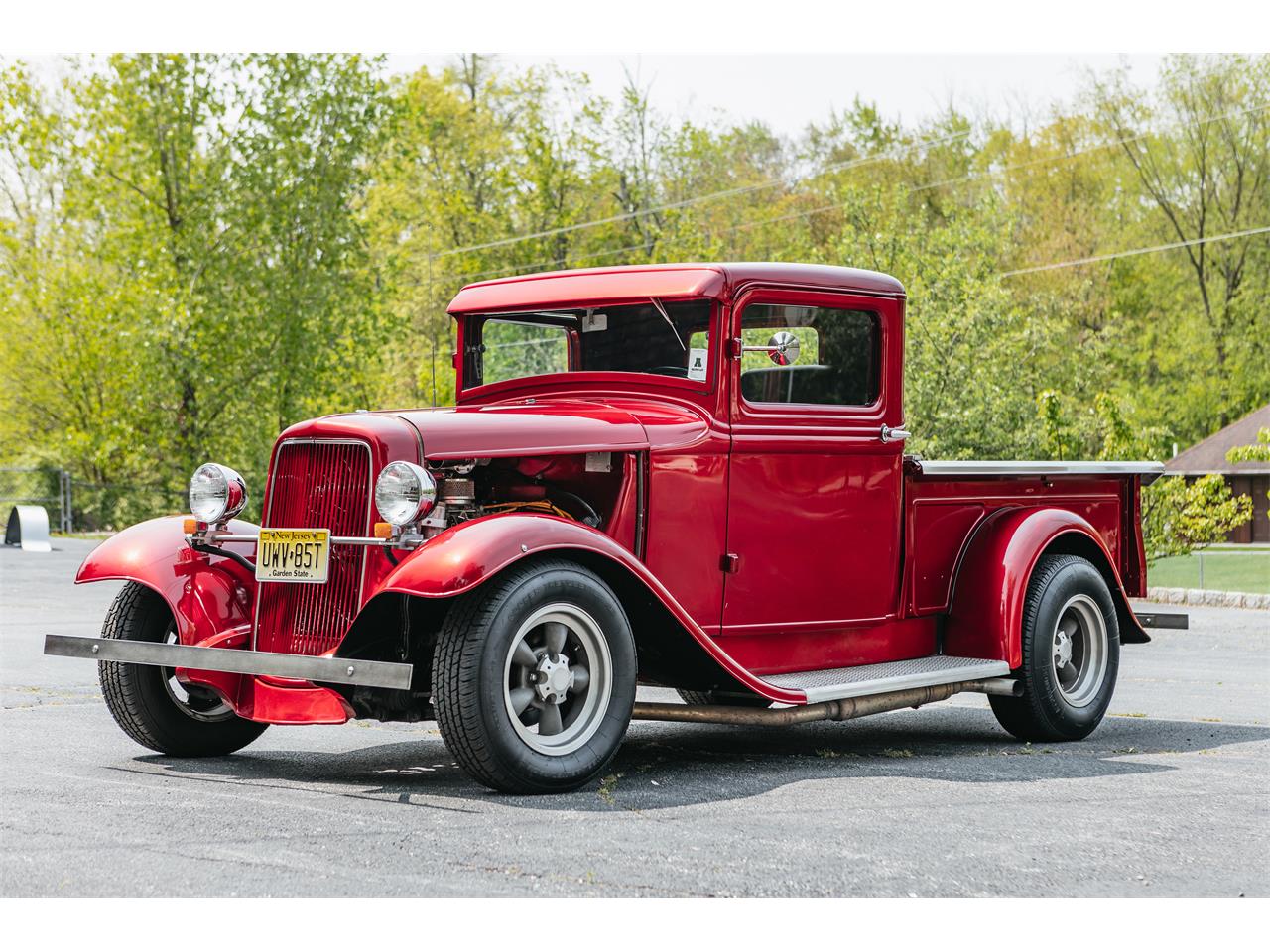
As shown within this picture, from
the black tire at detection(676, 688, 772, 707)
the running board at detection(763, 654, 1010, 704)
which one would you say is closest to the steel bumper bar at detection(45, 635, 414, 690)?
the black tire at detection(676, 688, 772, 707)

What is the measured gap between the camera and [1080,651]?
8.16 meters

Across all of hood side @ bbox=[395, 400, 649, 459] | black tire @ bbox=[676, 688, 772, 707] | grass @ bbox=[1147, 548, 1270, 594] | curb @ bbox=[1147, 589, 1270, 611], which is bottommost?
grass @ bbox=[1147, 548, 1270, 594]

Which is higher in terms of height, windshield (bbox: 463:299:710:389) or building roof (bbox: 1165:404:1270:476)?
windshield (bbox: 463:299:710:389)

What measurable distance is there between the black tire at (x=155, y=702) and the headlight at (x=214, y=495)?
0.50 meters

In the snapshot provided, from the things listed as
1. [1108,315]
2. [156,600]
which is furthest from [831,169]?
[156,600]

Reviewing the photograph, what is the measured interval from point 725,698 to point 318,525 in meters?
2.23

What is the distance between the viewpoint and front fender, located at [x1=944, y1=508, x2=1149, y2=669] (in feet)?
25.1

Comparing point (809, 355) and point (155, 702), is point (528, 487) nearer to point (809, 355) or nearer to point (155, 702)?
point (809, 355)

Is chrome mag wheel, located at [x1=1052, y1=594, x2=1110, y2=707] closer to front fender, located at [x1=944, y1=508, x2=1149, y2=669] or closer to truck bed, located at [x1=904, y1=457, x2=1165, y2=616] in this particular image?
front fender, located at [x1=944, y1=508, x2=1149, y2=669]

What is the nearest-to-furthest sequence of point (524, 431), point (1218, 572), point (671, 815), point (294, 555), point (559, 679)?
1. point (671, 815)
2. point (559, 679)
3. point (294, 555)
4. point (524, 431)
5. point (1218, 572)

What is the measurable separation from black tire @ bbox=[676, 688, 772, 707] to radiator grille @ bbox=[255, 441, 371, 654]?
65.2 inches

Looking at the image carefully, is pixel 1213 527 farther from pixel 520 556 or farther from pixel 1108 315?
pixel 1108 315

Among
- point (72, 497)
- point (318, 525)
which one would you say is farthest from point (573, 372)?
point (72, 497)

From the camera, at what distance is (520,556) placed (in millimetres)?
5605
